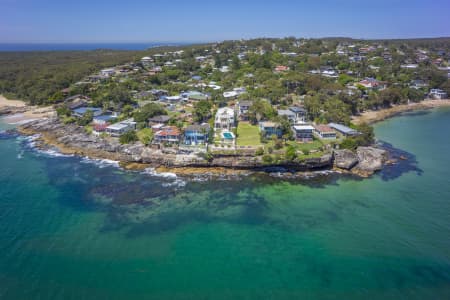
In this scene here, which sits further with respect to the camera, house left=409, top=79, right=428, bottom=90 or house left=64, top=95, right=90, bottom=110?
house left=409, top=79, right=428, bottom=90

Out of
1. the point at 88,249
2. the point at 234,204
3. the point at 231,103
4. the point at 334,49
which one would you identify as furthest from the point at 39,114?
the point at 334,49

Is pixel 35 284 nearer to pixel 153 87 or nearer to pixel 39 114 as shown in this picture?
pixel 39 114

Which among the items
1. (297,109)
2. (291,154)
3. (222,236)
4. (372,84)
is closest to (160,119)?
(291,154)

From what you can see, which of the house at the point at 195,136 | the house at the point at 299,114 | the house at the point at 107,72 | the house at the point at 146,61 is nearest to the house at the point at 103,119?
the house at the point at 195,136

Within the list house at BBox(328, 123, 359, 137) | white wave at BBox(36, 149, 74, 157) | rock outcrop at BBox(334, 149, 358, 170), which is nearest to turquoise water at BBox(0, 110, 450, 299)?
rock outcrop at BBox(334, 149, 358, 170)

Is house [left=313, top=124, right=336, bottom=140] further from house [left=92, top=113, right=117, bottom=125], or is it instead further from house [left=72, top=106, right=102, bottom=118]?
house [left=72, top=106, right=102, bottom=118]

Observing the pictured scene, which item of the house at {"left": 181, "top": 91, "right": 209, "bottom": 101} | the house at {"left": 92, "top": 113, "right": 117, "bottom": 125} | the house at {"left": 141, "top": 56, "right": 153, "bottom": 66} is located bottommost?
the house at {"left": 92, "top": 113, "right": 117, "bottom": 125}
